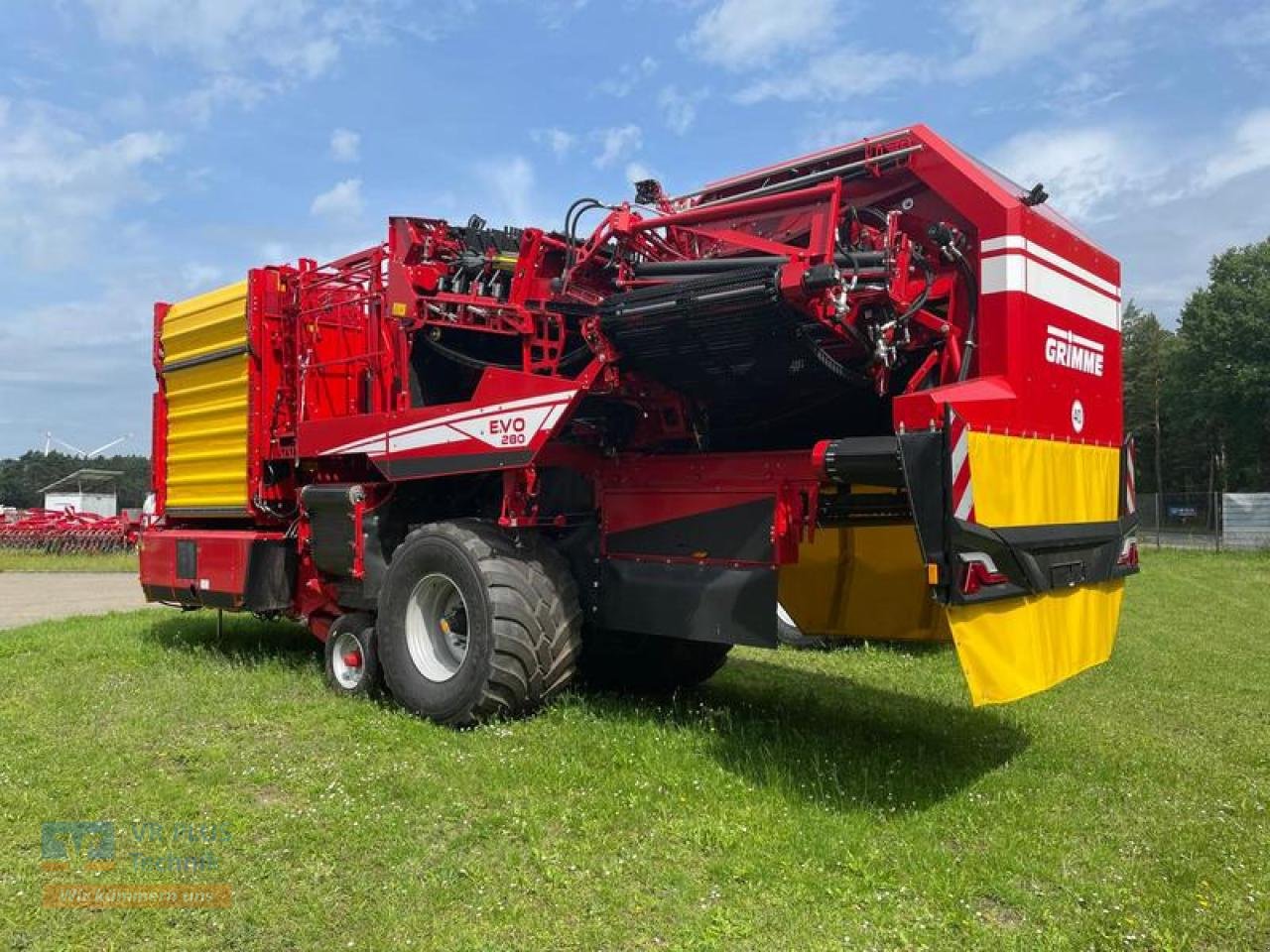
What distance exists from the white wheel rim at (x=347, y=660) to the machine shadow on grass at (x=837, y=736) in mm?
1599

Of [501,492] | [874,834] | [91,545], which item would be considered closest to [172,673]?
[501,492]

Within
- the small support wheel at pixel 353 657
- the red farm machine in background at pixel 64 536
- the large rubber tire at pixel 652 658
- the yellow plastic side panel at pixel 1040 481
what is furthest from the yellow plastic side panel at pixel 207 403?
the red farm machine in background at pixel 64 536

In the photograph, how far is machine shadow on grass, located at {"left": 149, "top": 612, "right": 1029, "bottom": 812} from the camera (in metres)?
4.70

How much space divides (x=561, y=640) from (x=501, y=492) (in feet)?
3.39

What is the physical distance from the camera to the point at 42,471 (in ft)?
292

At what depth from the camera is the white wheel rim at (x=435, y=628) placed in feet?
20.4

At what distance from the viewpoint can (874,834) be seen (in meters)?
4.12

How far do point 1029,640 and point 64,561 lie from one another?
26.4 metres

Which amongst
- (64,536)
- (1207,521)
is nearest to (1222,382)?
(1207,521)

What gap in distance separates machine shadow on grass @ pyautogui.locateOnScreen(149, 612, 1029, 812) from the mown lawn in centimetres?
2

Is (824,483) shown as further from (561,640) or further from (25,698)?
(25,698)

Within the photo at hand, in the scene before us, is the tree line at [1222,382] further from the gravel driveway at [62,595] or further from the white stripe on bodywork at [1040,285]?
the white stripe on bodywork at [1040,285]

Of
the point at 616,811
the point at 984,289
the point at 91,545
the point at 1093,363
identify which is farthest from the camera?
the point at 91,545

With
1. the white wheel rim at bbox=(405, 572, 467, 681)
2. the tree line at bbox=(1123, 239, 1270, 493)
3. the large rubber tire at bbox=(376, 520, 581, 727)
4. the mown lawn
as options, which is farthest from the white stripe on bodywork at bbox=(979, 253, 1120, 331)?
the tree line at bbox=(1123, 239, 1270, 493)
